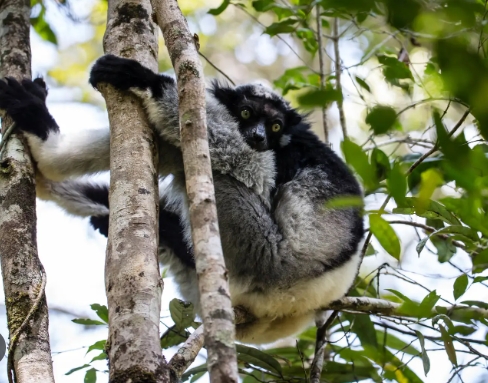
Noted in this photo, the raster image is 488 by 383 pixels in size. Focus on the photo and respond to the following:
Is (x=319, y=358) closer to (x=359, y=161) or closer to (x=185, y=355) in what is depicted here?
(x=185, y=355)

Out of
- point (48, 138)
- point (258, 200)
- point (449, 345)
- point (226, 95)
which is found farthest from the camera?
point (226, 95)

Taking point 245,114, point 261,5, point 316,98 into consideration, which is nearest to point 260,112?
point 245,114

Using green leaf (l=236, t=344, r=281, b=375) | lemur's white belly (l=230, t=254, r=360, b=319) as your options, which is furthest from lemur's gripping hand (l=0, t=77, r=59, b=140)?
green leaf (l=236, t=344, r=281, b=375)

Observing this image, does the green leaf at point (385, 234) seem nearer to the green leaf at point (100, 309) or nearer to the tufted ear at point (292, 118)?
the green leaf at point (100, 309)

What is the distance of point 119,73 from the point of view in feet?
9.64

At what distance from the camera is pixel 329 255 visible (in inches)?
146

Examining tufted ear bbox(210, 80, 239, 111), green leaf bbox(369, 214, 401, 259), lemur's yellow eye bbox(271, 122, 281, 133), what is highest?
tufted ear bbox(210, 80, 239, 111)

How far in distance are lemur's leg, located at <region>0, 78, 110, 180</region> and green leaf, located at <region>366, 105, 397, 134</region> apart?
281 cm

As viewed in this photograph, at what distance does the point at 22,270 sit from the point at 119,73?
1.09m

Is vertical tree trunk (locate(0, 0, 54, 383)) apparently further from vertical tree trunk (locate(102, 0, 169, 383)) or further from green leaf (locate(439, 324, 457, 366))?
green leaf (locate(439, 324, 457, 366))

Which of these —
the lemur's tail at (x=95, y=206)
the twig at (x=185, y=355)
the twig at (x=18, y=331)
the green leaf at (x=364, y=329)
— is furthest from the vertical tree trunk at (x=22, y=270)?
the green leaf at (x=364, y=329)

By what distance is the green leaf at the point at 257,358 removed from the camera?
368 cm

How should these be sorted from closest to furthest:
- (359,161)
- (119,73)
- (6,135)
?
(359,161) < (119,73) < (6,135)

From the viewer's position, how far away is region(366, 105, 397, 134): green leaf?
3.34ft
